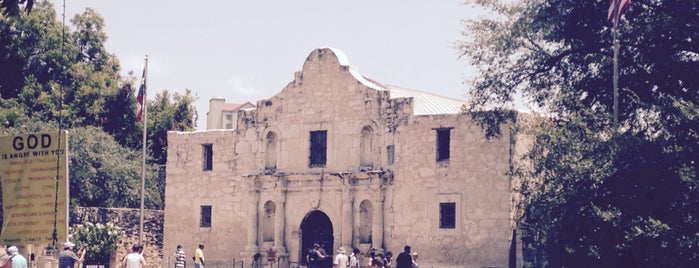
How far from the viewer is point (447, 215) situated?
40.6 metres

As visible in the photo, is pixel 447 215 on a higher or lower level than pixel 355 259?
higher

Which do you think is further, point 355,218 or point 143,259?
point 355,218

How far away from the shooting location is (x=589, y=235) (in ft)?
102

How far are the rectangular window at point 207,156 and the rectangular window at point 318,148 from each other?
14.7ft

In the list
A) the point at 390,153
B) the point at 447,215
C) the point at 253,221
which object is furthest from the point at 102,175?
the point at 447,215

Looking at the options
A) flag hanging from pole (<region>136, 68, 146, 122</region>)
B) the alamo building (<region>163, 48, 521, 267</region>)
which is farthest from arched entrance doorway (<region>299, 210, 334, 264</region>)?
flag hanging from pole (<region>136, 68, 146, 122</region>)

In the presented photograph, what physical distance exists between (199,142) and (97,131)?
1384 centimetres

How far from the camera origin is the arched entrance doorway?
43219 mm

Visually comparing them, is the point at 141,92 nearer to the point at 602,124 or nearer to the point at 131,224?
the point at 131,224

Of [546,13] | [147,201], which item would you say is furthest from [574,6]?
[147,201]

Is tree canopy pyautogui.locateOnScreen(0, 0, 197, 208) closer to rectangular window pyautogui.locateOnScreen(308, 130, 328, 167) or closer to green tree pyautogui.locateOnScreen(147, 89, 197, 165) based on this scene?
green tree pyautogui.locateOnScreen(147, 89, 197, 165)

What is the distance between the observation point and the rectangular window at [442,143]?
134ft

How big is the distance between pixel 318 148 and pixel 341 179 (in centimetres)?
161

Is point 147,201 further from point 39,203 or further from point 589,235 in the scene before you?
point 39,203
